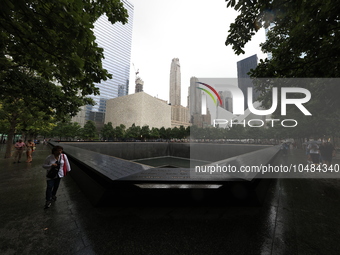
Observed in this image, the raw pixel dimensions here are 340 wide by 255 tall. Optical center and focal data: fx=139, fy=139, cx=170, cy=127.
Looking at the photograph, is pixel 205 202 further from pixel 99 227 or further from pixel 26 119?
pixel 26 119

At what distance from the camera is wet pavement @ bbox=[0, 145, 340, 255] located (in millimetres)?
2334

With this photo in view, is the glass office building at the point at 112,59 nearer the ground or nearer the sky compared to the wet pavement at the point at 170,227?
nearer the sky

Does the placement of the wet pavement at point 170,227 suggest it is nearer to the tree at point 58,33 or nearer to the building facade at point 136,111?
the tree at point 58,33

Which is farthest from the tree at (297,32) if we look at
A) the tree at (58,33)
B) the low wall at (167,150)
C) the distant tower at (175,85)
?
the distant tower at (175,85)

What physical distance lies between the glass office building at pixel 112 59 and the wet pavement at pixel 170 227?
349 ft

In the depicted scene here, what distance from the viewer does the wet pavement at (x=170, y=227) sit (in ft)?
7.66

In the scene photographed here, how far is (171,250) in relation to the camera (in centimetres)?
228

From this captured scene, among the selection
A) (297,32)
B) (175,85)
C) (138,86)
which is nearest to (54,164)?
(297,32)

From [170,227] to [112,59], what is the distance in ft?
439

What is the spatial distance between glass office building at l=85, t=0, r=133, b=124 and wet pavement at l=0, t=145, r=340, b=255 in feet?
349

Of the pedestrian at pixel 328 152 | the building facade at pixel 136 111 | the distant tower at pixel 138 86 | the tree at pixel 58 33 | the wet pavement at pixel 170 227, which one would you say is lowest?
the wet pavement at pixel 170 227

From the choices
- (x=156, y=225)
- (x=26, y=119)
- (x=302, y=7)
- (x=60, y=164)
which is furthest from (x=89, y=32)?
(x=26, y=119)

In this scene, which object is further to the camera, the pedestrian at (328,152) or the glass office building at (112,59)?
the glass office building at (112,59)

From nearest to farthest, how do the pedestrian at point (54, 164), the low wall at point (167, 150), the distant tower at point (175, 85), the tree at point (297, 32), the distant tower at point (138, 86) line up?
the tree at point (297, 32)
the pedestrian at point (54, 164)
the low wall at point (167, 150)
the distant tower at point (138, 86)
the distant tower at point (175, 85)
